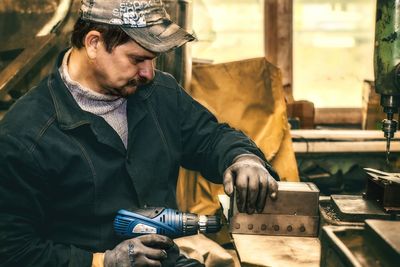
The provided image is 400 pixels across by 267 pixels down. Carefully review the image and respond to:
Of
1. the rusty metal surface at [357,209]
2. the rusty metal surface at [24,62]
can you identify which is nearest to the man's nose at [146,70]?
the rusty metal surface at [357,209]

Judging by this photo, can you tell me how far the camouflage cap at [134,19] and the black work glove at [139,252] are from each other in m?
0.69

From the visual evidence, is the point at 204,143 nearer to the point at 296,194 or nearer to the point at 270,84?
the point at 296,194

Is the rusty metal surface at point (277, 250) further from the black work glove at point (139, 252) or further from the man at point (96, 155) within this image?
the black work glove at point (139, 252)

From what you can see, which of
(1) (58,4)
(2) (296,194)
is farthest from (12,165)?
(1) (58,4)

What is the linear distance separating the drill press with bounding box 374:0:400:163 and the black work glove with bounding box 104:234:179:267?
0.99 metres

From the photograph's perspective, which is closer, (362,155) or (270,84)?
(270,84)

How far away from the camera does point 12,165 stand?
1.74 metres

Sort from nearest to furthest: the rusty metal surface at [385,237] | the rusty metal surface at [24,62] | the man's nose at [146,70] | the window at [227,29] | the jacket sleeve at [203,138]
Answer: the rusty metal surface at [385,237], the man's nose at [146,70], the jacket sleeve at [203,138], the rusty metal surface at [24,62], the window at [227,29]

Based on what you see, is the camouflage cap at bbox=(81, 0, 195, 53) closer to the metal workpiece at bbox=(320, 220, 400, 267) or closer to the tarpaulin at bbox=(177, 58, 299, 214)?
the metal workpiece at bbox=(320, 220, 400, 267)

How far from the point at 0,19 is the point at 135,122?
6.06ft

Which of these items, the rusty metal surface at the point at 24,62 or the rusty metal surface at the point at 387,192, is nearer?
the rusty metal surface at the point at 387,192

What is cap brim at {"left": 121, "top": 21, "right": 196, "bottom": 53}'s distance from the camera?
1846mm

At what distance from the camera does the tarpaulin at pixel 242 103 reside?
325 centimetres

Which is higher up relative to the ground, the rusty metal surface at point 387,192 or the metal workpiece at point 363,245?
the metal workpiece at point 363,245
